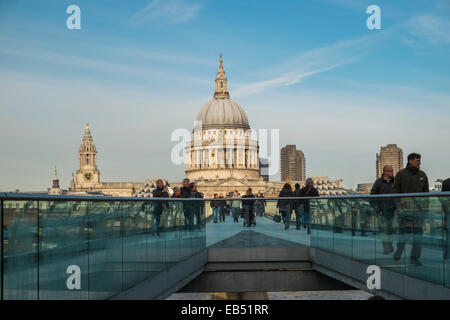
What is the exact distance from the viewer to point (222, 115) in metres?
184

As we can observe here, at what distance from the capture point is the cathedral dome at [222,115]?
7205 inches

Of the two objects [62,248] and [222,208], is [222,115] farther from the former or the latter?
[62,248]

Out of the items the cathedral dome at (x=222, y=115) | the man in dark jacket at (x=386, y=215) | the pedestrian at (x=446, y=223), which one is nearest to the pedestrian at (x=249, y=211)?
the man in dark jacket at (x=386, y=215)

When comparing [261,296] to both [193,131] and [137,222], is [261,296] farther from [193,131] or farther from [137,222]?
[193,131]

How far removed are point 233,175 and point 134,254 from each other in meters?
163

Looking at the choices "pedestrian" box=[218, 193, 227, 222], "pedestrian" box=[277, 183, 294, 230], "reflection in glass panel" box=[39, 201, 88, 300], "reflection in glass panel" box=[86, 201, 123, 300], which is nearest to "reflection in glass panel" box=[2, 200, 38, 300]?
"reflection in glass panel" box=[39, 201, 88, 300]

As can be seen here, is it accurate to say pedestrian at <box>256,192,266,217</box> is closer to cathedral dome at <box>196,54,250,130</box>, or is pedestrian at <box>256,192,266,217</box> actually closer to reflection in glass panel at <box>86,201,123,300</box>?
reflection in glass panel at <box>86,201,123,300</box>

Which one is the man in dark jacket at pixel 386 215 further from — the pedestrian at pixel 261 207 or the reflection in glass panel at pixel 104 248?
the pedestrian at pixel 261 207

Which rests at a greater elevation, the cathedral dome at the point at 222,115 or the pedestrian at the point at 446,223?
the cathedral dome at the point at 222,115

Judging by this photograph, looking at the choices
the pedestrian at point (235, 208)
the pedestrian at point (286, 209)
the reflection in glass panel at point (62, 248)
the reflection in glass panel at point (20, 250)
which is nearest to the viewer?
the reflection in glass panel at point (20, 250)

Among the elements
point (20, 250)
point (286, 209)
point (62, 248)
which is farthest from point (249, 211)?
point (20, 250)

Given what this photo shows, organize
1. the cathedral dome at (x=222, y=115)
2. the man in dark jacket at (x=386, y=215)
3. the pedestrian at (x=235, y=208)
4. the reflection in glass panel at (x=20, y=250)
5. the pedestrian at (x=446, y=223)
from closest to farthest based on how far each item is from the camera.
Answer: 1. the reflection in glass panel at (x=20, y=250)
2. the pedestrian at (x=446, y=223)
3. the man in dark jacket at (x=386, y=215)
4. the pedestrian at (x=235, y=208)
5. the cathedral dome at (x=222, y=115)
